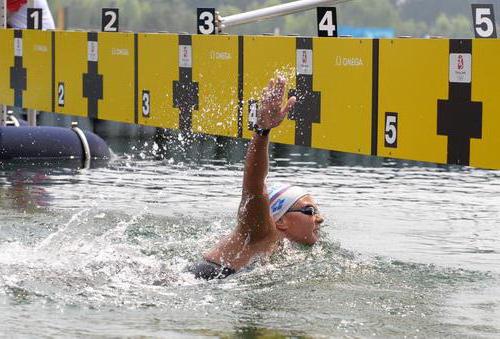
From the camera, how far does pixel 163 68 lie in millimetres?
12789

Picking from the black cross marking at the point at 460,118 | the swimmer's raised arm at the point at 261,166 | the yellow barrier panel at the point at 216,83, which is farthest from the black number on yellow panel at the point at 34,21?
the swimmer's raised arm at the point at 261,166

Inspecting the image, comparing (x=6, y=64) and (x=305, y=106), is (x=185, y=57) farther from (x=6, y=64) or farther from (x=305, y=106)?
(x=6, y=64)

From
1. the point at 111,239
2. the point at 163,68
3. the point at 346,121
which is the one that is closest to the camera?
the point at 111,239

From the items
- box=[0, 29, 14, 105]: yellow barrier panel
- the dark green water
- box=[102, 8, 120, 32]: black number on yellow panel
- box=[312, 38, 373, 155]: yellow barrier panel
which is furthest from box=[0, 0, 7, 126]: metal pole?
box=[312, 38, 373, 155]: yellow barrier panel

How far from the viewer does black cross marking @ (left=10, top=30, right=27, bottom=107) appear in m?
15.0

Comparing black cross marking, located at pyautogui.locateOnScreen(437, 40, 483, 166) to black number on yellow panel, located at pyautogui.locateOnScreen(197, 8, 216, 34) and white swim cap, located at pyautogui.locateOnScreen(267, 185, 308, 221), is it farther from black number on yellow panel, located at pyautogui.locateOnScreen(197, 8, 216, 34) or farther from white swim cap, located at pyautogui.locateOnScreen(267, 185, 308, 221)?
black number on yellow panel, located at pyautogui.locateOnScreen(197, 8, 216, 34)

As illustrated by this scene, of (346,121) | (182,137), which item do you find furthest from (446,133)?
(182,137)

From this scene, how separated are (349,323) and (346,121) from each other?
11.7 feet

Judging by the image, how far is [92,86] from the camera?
13953 mm

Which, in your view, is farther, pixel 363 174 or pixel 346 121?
pixel 363 174

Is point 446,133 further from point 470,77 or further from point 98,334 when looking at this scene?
point 98,334

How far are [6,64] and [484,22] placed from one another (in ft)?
21.9

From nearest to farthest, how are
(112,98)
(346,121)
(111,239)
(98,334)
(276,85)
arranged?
(98,334) < (276,85) < (111,239) < (346,121) < (112,98)

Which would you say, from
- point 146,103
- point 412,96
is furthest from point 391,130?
point 146,103
